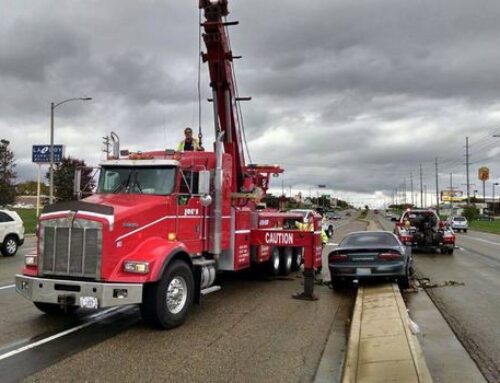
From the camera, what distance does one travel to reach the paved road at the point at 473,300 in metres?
7.02

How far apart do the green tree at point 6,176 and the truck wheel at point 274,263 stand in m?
58.9

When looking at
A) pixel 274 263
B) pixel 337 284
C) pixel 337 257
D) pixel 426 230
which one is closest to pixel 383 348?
pixel 337 257

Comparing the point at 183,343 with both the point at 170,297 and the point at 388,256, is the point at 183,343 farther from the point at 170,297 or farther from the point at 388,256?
the point at 388,256

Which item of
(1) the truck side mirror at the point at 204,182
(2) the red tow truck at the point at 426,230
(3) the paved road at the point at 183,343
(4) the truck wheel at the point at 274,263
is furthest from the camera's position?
(2) the red tow truck at the point at 426,230

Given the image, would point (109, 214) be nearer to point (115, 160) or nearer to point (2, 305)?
point (115, 160)

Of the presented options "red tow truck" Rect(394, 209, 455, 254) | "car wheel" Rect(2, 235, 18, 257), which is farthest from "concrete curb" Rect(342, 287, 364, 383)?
"red tow truck" Rect(394, 209, 455, 254)

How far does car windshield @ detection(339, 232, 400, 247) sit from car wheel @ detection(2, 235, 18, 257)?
12.5 meters

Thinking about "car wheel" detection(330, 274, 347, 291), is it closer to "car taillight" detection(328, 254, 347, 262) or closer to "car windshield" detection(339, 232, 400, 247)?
"car taillight" detection(328, 254, 347, 262)

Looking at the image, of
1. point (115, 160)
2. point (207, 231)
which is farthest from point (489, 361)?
point (115, 160)

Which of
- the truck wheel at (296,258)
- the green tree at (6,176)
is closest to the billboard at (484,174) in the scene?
the green tree at (6,176)

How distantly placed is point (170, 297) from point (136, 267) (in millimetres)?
847

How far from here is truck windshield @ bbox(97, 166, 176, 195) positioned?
29.7 feet

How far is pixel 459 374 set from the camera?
6.05 m

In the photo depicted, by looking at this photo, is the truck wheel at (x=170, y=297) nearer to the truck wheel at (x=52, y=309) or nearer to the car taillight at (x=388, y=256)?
the truck wheel at (x=52, y=309)
